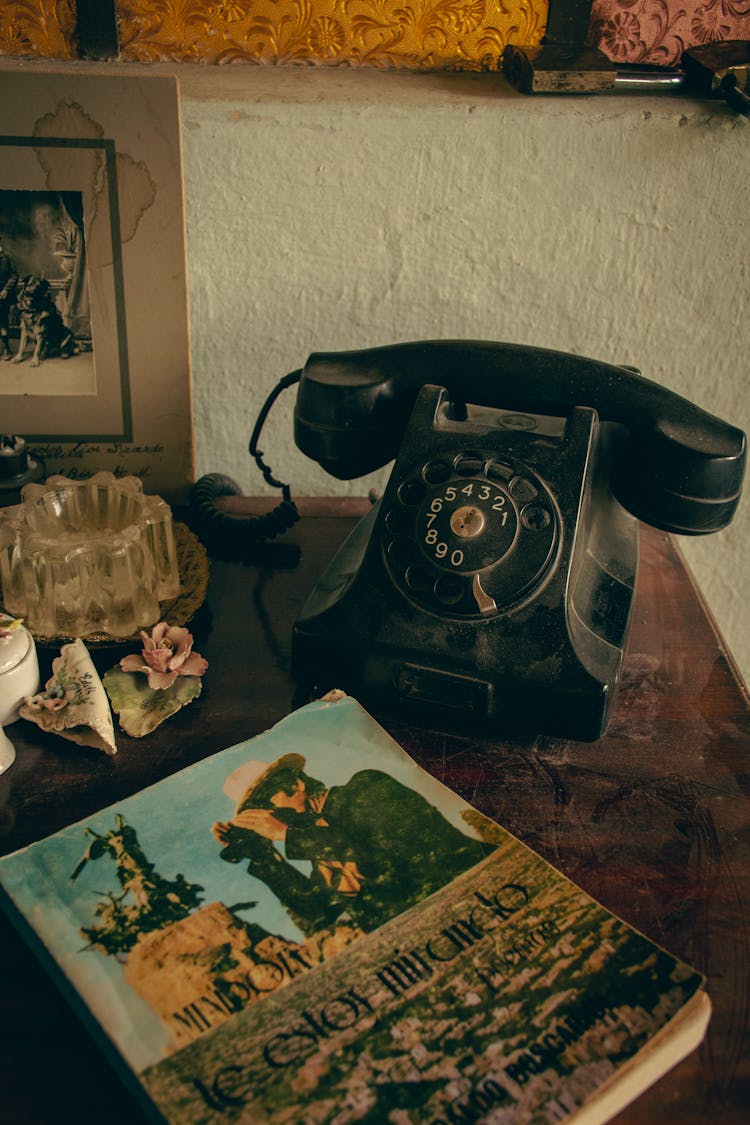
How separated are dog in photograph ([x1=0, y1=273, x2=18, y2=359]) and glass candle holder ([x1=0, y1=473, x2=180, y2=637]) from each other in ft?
0.52

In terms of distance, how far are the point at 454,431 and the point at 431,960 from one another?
396mm

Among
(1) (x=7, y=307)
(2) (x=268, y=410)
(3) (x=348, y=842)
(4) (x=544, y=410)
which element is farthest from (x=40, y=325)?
(3) (x=348, y=842)

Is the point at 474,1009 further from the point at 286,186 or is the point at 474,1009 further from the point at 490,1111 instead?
the point at 286,186

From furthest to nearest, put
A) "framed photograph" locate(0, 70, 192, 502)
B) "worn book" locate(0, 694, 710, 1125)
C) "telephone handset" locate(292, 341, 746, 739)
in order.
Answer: "framed photograph" locate(0, 70, 192, 502), "telephone handset" locate(292, 341, 746, 739), "worn book" locate(0, 694, 710, 1125)

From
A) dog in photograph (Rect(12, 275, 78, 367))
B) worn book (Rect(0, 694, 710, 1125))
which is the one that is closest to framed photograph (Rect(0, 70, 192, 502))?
dog in photograph (Rect(12, 275, 78, 367))

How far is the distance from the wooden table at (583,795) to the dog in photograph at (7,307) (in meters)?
0.29

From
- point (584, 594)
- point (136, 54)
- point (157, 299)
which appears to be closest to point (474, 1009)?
point (584, 594)

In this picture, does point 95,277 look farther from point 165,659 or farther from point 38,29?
point 165,659

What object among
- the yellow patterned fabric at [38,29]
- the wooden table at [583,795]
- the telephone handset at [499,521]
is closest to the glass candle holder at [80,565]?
the wooden table at [583,795]

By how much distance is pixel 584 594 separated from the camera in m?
0.70

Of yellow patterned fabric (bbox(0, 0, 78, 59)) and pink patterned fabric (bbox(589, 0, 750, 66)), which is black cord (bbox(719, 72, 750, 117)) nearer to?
pink patterned fabric (bbox(589, 0, 750, 66))

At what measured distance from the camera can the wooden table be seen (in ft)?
1.50

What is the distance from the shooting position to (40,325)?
0.86 m

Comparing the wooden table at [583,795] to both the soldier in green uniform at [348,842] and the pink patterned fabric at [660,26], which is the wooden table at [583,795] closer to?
the soldier in green uniform at [348,842]
